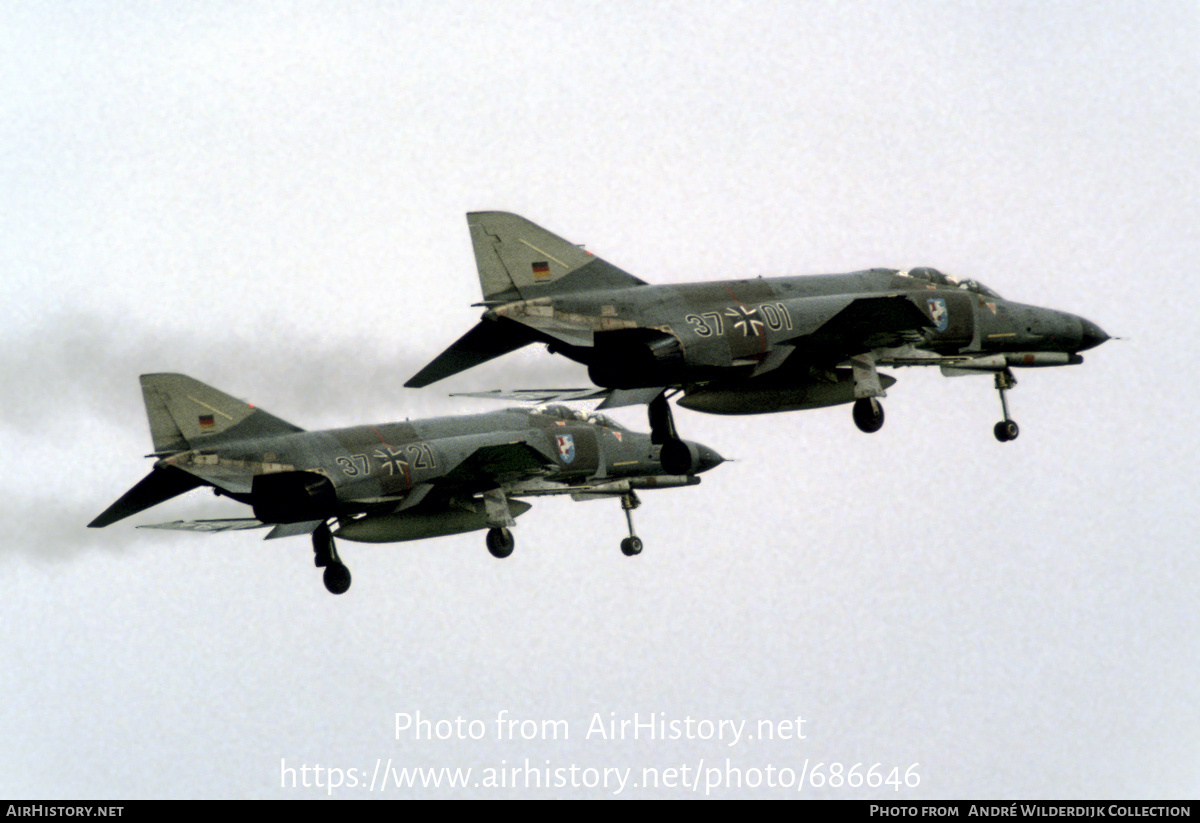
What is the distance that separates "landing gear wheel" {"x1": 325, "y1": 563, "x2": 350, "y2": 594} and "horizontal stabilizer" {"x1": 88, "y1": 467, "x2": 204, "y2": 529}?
5876 millimetres

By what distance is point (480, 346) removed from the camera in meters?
33.9

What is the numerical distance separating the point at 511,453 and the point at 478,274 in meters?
12.9

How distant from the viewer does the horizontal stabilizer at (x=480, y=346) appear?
111ft

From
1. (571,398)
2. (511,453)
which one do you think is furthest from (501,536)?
(571,398)

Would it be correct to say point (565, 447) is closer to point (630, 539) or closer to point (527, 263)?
point (630, 539)

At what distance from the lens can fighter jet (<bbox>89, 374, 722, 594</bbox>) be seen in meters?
42.3

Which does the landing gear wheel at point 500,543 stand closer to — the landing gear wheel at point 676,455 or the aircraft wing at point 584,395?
the aircraft wing at point 584,395

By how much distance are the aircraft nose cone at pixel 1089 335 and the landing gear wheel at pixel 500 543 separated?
602 inches

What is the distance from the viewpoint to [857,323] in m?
34.8

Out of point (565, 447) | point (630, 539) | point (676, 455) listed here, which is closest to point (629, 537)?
point (630, 539)

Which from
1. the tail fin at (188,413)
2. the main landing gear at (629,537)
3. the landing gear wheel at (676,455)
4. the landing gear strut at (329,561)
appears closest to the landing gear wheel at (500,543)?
the main landing gear at (629,537)

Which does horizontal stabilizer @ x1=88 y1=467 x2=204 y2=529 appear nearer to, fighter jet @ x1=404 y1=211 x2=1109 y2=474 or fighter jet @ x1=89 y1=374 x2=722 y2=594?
fighter jet @ x1=89 y1=374 x2=722 y2=594

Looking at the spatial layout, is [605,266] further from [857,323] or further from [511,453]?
[511,453]

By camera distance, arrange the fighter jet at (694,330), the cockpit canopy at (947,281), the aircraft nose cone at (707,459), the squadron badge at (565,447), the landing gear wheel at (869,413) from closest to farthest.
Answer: the fighter jet at (694,330) → the landing gear wheel at (869,413) → the cockpit canopy at (947,281) → the squadron badge at (565,447) → the aircraft nose cone at (707,459)
